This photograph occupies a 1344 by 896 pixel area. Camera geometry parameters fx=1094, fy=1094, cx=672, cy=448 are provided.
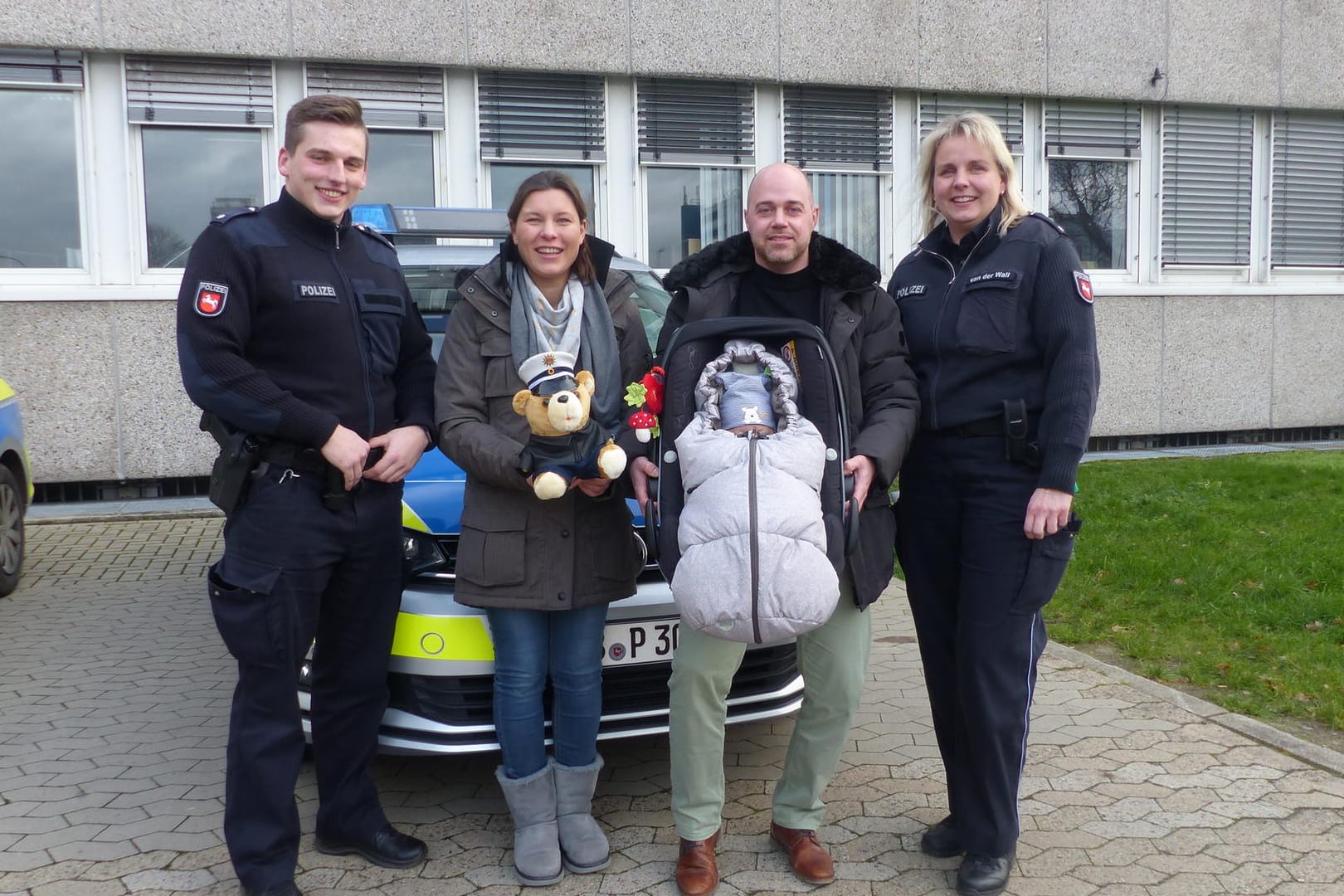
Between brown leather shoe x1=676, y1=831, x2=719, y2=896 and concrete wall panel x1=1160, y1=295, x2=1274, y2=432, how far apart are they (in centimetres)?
1035

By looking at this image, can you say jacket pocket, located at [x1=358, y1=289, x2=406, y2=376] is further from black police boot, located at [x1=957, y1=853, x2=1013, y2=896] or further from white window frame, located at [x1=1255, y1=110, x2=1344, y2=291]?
white window frame, located at [x1=1255, y1=110, x2=1344, y2=291]

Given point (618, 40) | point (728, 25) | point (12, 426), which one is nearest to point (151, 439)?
point (12, 426)

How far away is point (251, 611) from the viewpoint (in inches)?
114

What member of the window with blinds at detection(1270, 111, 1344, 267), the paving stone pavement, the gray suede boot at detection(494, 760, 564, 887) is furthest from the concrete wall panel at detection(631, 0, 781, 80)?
the gray suede boot at detection(494, 760, 564, 887)

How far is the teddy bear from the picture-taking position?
113 inches

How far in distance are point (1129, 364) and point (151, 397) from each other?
9648 mm

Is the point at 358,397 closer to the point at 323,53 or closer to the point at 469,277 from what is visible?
the point at 469,277

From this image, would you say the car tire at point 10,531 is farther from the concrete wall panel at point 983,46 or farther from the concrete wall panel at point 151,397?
the concrete wall panel at point 983,46

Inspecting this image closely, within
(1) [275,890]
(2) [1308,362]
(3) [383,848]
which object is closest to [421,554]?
(3) [383,848]

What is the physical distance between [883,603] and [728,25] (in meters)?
6.36

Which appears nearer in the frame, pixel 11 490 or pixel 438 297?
pixel 438 297

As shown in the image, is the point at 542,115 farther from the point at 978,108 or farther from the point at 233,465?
the point at 233,465

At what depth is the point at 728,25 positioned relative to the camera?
1041cm

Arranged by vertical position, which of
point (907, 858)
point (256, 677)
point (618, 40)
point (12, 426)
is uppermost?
point (618, 40)
